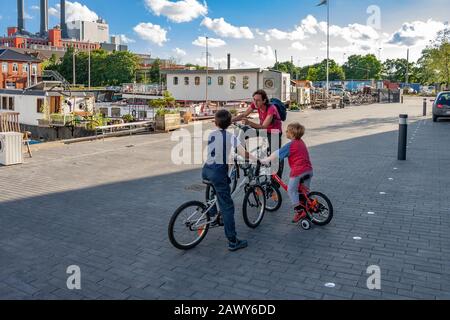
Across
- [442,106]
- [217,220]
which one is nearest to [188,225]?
[217,220]

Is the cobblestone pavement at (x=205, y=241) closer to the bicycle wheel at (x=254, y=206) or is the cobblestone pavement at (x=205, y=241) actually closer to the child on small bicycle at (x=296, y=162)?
the bicycle wheel at (x=254, y=206)

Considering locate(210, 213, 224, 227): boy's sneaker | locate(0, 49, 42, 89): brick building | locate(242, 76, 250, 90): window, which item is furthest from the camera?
locate(0, 49, 42, 89): brick building

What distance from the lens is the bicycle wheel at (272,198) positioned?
7.44 metres

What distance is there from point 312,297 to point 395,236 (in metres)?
2.34

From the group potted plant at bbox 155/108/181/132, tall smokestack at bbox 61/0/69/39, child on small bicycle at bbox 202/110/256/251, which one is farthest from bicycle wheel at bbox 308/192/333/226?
tall smokestack at bbox 61/0/69/39

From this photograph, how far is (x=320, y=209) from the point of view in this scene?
21.8ft

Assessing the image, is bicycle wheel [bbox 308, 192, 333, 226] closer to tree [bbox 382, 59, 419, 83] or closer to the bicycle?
the bicycle

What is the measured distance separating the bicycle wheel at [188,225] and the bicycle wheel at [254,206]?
0.80 metres

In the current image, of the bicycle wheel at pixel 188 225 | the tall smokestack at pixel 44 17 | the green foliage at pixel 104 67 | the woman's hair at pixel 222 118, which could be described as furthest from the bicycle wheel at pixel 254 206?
the tall smokestack at pixel 44 17

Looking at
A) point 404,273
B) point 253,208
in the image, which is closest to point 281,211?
point 253,208

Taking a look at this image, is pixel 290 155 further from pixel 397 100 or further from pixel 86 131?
pixel 397 100

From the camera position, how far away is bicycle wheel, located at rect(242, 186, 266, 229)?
6.51 metres

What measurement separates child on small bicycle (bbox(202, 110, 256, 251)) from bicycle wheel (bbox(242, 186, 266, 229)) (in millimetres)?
840

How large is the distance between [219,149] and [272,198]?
2.31m
